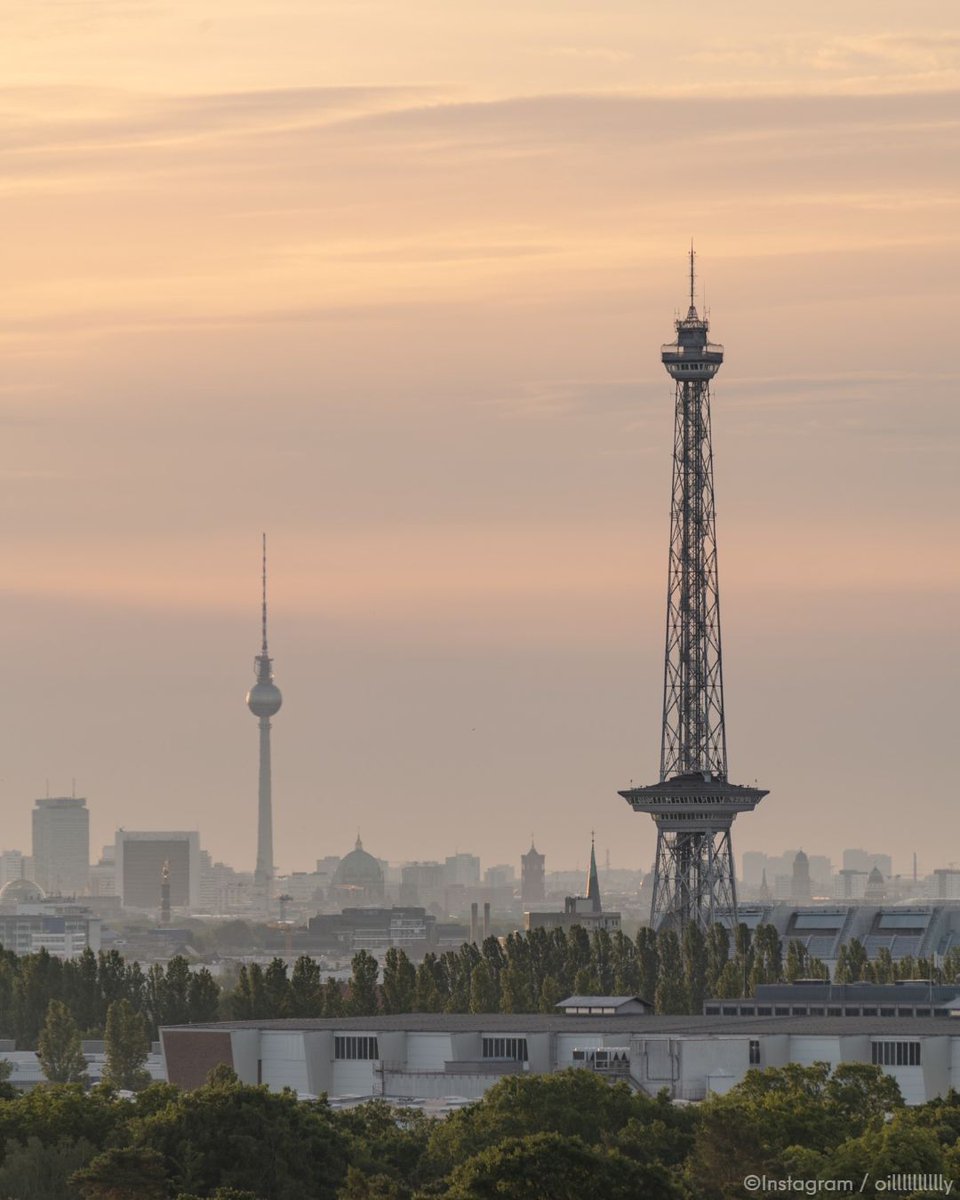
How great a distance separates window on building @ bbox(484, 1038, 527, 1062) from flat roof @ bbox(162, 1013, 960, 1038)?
0.72m

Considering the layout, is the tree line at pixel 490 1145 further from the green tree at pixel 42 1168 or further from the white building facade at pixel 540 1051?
the white building facade at pixel 540 1051

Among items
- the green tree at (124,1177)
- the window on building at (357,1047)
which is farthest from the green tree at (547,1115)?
the window on building at (357,1047)

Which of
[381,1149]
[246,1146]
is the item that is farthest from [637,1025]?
[246,1146]

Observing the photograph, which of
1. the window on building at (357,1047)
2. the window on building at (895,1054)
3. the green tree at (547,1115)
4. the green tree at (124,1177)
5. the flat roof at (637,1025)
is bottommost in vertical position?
the green tree at (124,1177)

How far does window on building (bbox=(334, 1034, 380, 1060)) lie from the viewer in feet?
613

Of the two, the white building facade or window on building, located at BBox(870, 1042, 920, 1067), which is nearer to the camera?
the white building facade

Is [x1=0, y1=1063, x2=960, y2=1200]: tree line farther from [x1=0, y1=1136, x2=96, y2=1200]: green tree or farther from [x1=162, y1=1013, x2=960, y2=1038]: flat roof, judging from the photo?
[x1=162, y1=1013, x2=960, y2=1038]: flat roof

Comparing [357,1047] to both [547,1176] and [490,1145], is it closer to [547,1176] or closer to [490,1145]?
[490,1145]

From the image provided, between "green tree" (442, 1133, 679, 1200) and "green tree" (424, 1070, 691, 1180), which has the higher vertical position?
"green tree" (424, 1070, 691, 1180)

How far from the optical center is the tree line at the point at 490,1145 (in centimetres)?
10512

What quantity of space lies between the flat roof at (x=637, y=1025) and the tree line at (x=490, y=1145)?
31.0m

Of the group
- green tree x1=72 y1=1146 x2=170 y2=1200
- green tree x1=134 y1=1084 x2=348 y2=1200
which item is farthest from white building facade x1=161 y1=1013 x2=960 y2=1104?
green tree x1=72 y1=1146 x2=170 y2=1200

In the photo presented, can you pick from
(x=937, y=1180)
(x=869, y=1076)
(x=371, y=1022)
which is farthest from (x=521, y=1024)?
(x=937, y=1180)

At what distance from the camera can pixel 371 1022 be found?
634 ft
